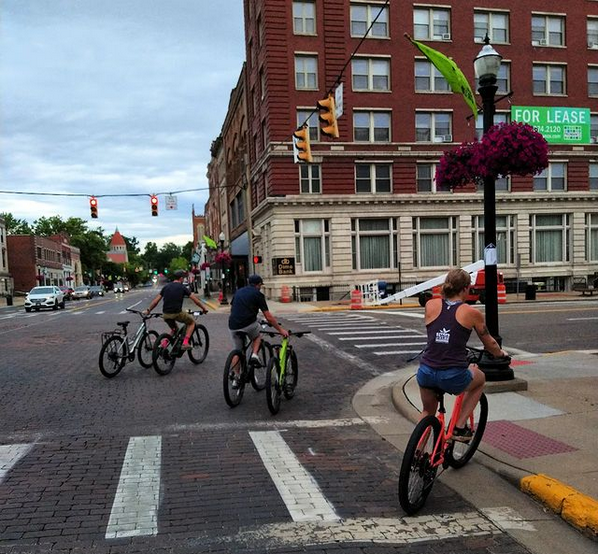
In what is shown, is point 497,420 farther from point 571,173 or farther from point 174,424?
point 571,173

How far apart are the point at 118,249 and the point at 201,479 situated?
20017 centimetres

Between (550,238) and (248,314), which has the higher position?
(550,238)

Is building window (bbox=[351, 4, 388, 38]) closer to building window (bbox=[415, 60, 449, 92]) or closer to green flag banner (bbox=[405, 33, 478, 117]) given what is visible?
building window (bbox=[415, 60, 449, 92])

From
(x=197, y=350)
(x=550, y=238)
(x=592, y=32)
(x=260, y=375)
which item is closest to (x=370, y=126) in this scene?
(x=550, y=238)

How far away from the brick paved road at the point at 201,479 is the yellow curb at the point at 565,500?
0.56 meters

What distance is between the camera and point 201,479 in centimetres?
482

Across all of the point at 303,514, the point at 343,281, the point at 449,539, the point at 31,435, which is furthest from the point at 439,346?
the point at 343,281

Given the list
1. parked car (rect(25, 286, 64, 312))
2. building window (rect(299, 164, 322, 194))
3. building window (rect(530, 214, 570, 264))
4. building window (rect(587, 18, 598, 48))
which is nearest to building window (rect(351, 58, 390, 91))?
building window (rect(299, 164, 322, 194))

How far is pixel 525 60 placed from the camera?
107ft

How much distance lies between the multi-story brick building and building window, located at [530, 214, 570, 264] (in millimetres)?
85

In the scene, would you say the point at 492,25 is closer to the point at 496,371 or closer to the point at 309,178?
the point at 309,178

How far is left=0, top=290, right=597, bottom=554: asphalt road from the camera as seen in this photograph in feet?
12.3

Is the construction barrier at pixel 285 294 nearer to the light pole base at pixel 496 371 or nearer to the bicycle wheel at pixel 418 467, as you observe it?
the light pole base at pixel 496 371

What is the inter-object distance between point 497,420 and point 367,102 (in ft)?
91.8
